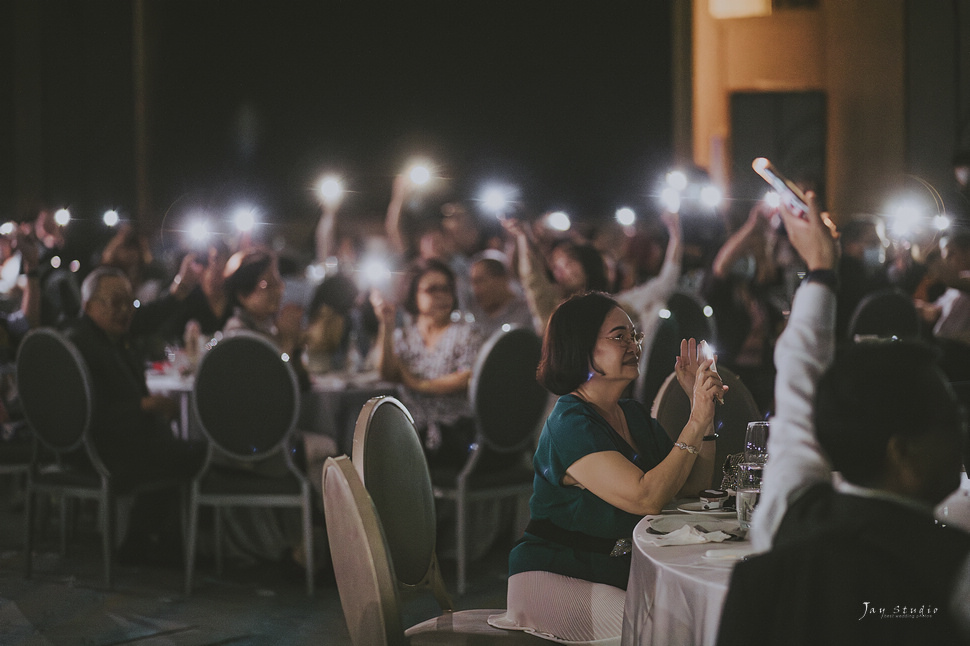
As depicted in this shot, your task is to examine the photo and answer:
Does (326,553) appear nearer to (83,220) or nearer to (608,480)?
(608,480)

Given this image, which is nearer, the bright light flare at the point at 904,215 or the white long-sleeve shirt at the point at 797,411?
the white long-sleeve shirt at the point at 797,411

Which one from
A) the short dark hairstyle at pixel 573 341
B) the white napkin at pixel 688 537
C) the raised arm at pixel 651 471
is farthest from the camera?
the short dark hairstyle at pixel 573 341

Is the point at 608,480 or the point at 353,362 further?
the point at 353,362

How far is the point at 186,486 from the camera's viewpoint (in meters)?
3.81

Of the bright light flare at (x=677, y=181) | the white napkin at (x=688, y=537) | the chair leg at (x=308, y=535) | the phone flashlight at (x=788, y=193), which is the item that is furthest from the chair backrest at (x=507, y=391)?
the bright light flare at (x=677, y=181)

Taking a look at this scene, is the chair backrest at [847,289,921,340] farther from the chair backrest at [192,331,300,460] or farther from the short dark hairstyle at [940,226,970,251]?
the chair backrest at [192,331,300,460]

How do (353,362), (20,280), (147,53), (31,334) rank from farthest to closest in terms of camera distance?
(147,53) → (20,280) → (353,362) → (31,334)

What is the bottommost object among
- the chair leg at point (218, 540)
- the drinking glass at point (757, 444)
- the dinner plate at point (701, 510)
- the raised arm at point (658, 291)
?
the chair leg at point (218, 540)

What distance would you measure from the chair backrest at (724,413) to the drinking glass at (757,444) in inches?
23.0

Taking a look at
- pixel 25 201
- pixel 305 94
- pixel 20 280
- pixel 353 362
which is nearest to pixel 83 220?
pixel 25 201

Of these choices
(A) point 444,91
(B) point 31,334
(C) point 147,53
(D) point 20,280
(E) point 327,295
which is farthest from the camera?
(C) point 147,53

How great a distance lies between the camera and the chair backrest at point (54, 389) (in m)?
3.55

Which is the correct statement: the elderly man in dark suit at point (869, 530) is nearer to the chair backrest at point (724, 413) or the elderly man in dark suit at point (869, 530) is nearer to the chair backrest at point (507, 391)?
the chair backrest at point (724, 413)

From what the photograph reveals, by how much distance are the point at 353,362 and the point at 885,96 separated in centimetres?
703
